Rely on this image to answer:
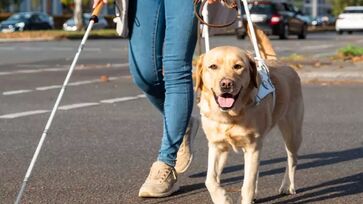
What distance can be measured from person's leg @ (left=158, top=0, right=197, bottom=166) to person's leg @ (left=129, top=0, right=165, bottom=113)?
4.2 inches

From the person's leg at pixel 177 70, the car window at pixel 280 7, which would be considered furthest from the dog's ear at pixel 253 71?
the car window at pixel 280 7

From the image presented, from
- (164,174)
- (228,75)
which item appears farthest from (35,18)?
(228,75)

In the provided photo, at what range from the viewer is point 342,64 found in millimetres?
17766

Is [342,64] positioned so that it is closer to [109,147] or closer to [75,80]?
[75,80]

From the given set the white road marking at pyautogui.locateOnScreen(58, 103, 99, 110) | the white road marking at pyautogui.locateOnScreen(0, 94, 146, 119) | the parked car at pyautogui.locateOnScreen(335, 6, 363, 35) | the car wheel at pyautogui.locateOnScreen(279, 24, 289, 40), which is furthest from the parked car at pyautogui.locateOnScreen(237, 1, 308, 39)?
the white road marking at pyautogui.locateOnScreen(58, 103, 99, 110)

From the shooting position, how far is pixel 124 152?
24.0 feet

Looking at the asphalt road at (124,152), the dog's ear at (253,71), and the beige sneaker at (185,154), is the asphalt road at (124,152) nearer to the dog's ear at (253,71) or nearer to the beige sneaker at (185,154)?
the beige sneaker at (185,154)

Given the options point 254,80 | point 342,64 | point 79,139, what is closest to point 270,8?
point 342,64

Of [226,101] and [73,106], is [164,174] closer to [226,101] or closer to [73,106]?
[226,101]

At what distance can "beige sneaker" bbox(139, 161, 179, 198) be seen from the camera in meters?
5.46

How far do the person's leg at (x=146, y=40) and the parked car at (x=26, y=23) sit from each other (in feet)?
154

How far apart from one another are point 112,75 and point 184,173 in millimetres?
10619

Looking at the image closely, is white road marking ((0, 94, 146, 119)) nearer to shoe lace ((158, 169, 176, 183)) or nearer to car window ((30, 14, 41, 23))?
shoe lace ((158, 169, 176, 183))

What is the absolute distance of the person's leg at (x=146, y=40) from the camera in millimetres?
5590
